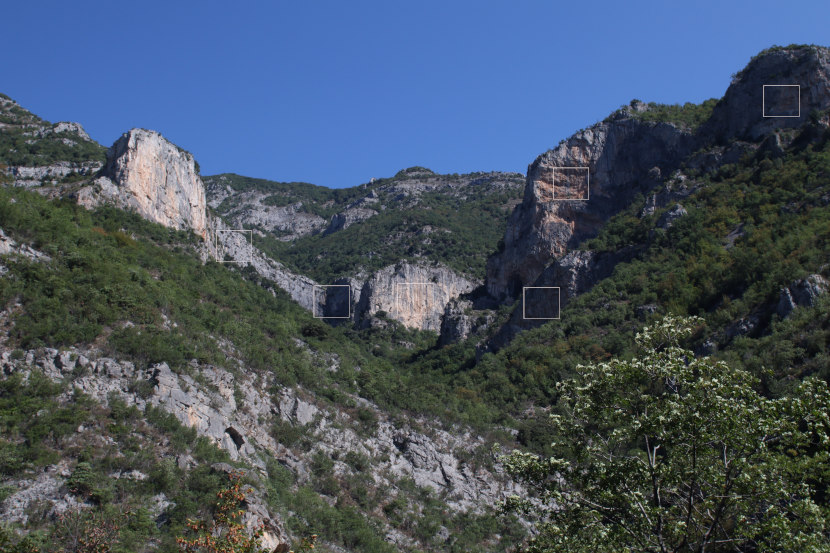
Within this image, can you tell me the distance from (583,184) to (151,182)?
42660mm

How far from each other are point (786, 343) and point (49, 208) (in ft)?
127

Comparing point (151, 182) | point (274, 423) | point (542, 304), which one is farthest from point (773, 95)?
point (151, 182)

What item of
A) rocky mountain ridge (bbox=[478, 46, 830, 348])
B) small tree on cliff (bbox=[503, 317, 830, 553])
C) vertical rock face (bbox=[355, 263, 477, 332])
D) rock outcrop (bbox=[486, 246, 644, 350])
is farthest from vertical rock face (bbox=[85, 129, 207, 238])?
small tree on cliff (bbox=[503, 317, 830, 553])

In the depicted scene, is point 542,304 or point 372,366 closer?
point 372,366

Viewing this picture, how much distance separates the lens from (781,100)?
56594mm

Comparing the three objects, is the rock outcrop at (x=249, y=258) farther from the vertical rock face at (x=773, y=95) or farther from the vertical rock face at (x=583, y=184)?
the vertical rock face at (x=773, y=95)

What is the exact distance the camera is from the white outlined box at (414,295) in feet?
262

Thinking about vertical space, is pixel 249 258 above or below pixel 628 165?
below

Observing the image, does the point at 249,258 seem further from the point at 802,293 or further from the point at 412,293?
the point at 802,293

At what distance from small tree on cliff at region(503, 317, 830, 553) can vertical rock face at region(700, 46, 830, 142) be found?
52615 mm

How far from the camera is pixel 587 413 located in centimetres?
1239

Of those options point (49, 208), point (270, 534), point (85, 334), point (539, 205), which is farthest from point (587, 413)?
point (539, 205)

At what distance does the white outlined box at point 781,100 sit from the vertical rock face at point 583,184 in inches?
299

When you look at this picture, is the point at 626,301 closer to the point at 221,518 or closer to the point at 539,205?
the point at 539,205
